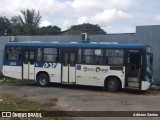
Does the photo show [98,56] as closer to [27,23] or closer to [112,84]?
[112,84]

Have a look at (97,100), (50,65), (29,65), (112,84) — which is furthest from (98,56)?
(29,65)

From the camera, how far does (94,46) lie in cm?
1969

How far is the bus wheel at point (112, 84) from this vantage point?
19.1 metres

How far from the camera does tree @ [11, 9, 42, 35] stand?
46356 millimetres

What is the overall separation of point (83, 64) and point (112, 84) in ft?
6.51

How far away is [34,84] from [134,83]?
22.6 feet

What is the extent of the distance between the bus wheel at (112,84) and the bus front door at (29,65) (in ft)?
15.3

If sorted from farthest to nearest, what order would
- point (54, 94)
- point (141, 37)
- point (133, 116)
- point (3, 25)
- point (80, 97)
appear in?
point (3, 25) < point (141, 37) < point (54, 94) < point (80, 97) < point (133, 116)

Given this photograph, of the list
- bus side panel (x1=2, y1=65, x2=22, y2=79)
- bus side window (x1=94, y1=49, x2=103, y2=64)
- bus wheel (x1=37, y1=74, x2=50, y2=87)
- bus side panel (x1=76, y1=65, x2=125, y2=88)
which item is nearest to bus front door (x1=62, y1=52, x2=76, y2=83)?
bus side panel (x1=76, y1=65, x2=125, y2=88)

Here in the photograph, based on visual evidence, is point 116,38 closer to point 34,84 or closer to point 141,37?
point 141,37

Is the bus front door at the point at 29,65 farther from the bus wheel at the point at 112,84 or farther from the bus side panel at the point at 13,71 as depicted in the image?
the bus wheel at the point at 112,84

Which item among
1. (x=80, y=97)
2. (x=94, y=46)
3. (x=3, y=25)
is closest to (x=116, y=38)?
(x=94, y=46)

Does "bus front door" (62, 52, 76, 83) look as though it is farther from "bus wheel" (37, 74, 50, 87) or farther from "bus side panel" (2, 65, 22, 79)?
"bus side panel" (2, 65, 22, 79)

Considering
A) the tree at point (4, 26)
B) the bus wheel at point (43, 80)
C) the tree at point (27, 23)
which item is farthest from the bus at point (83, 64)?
the tree at point (4, 26)
